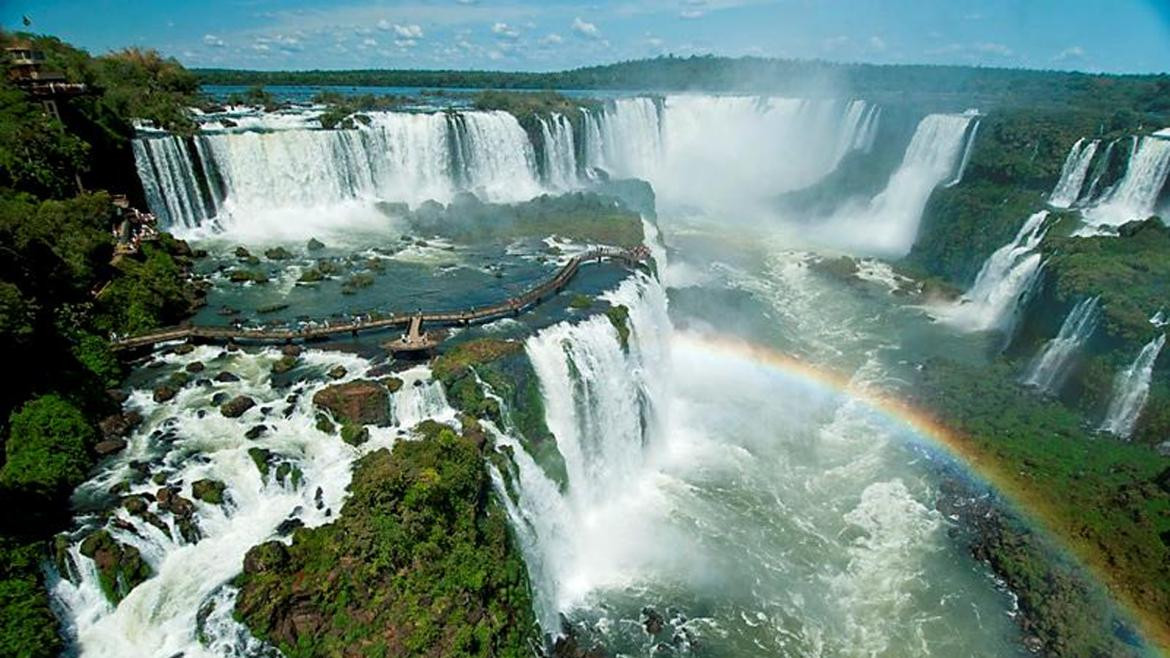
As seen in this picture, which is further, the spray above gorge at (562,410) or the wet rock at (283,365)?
the wet rock at (283,365)

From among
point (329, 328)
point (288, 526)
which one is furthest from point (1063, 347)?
point (288, 526)

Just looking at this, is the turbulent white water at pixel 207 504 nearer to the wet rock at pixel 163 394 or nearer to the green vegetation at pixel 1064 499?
the wet rock at pixel 163 394

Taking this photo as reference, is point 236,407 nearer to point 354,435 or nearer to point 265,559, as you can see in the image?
point 354,435

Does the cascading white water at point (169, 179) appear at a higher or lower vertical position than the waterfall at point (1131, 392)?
higher

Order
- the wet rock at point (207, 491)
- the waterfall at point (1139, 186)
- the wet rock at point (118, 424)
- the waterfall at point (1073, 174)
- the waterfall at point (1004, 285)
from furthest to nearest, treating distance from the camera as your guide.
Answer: the waterfall at point (1073, 174) < the waterfall at point (1139, 186) < the waterfall at point (1004, 285) < the wet rock at point (118, 424) < the wet rock at point (207, 491)

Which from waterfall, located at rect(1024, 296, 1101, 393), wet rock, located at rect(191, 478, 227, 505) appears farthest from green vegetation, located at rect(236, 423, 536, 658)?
waterfall, located at rect(1024, 296, 1101, 393)

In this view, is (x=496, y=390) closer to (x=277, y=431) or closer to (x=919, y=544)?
(x=277, y=431)

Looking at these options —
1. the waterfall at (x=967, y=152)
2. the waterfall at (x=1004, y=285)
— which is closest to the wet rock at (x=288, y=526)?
the waterfall at (x=1004, y=285)
